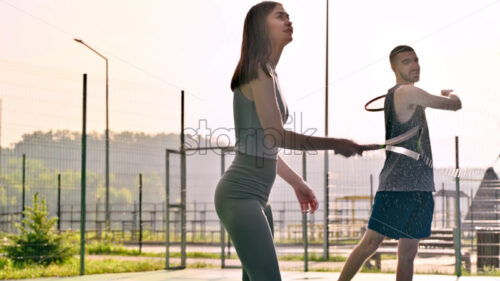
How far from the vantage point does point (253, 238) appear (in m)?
2.50

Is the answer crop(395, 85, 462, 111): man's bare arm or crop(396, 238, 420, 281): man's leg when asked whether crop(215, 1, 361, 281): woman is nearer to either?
crop(395, 85, 462, 111): man's bare arm

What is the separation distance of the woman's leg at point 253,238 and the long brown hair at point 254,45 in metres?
0.48

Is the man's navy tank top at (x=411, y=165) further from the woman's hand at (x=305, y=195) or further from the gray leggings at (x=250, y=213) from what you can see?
the gray leggings at (x=250, y=213)

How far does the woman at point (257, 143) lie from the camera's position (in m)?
2.52

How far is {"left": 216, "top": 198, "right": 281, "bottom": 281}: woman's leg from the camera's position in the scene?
8.22 feet

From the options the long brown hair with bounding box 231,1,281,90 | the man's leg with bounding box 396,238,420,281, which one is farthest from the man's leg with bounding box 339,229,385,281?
the long brown hair with bounding box 231,1,281,90

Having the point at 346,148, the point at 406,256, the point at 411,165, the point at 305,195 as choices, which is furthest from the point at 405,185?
the point at 346,148

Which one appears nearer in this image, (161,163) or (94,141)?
(94,141)

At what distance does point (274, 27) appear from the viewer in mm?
2699

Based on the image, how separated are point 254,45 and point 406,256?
8.60ft

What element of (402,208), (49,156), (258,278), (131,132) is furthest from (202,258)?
(258,278)

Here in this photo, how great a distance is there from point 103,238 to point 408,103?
14.8 metres

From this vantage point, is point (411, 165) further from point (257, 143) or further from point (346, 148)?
point (257, 143)

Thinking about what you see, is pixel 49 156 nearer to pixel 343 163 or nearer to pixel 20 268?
pixel 20 268
